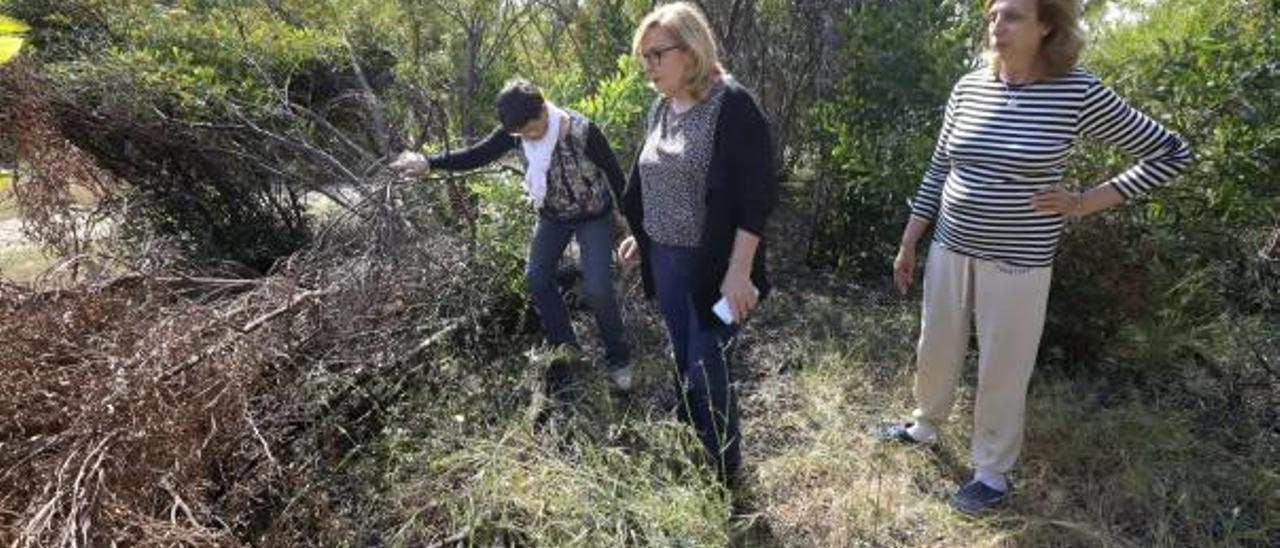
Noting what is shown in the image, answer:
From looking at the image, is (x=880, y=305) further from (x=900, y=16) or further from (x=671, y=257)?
(x=671, y=257)

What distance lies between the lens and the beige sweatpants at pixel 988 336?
2529mm

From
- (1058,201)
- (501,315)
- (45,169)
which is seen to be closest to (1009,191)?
(1058,201)

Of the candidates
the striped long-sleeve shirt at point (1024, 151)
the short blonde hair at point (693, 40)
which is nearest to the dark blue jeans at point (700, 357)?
the short blonde hair at point (693, 40)

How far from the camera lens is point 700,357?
8.59 ft

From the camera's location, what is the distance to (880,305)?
173 inches

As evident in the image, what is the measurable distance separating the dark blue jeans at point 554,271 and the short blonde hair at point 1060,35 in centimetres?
165

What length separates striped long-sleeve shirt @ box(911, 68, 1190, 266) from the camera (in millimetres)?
2316

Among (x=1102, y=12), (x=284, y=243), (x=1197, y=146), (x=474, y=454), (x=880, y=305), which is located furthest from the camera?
(x=1102, y=12)

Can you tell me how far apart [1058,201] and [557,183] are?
1.67 meters

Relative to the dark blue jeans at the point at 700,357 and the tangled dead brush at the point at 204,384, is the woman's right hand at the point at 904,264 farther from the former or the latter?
the tangled dead brush at the point at 204,384

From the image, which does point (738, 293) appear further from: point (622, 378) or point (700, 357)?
point (622, 378)

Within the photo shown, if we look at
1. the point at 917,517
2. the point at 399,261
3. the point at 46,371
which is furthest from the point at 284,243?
the point at 917,517

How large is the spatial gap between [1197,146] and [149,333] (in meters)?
3.51

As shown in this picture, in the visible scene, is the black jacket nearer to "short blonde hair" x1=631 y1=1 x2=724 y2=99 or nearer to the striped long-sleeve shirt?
"short blonde hair" x1=631 y1=1 x2=724 y2=99
